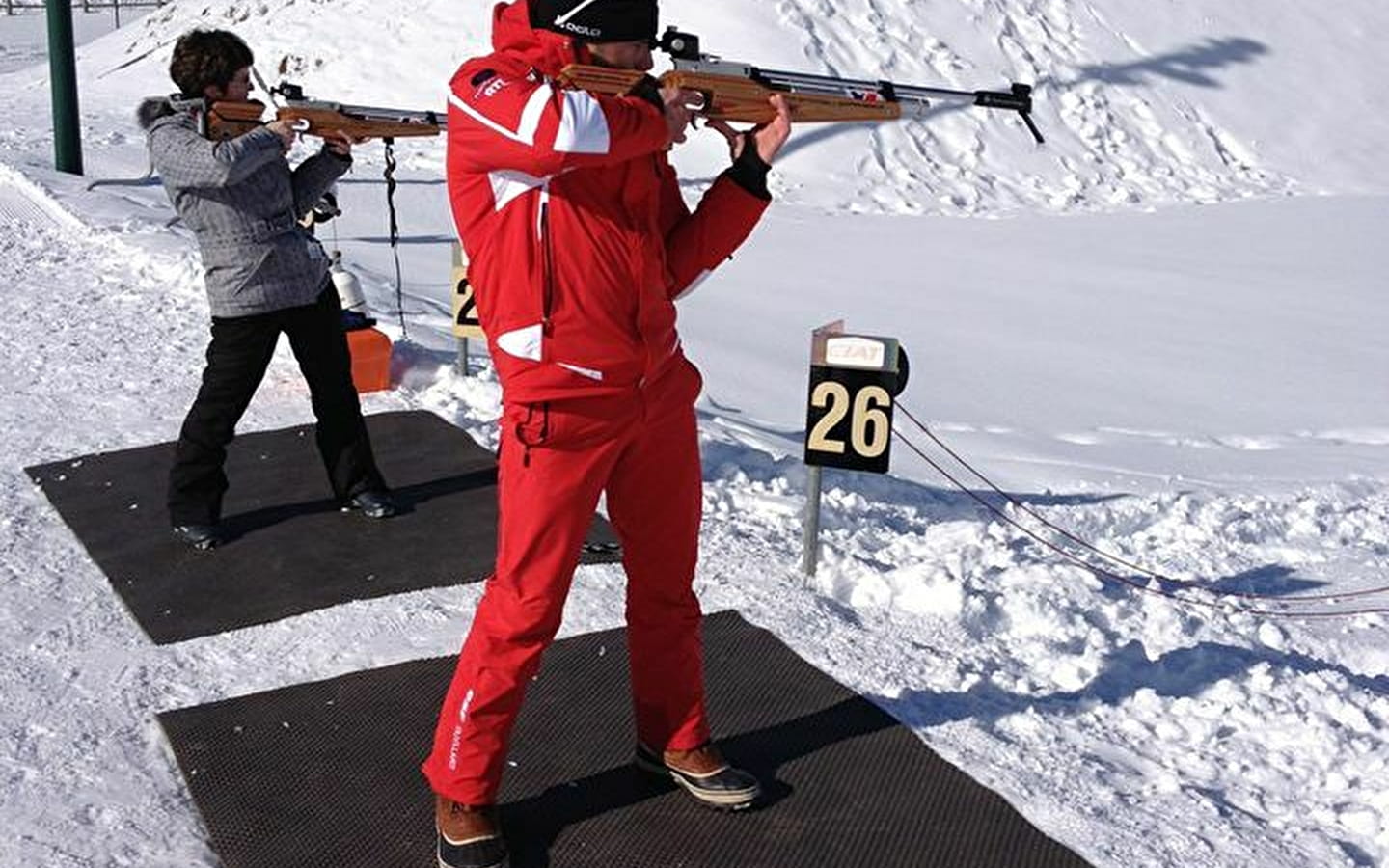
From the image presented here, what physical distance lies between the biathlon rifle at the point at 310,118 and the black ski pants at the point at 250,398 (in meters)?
0.63

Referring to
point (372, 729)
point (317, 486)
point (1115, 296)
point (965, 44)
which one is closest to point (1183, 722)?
point (372, 729)

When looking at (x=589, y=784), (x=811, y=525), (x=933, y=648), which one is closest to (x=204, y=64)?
(x=811, y=525)

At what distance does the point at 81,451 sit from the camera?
6.54 m

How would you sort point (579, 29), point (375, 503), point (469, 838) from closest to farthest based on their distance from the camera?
point (579, 29) < point (469, 838) < point (375, 503)

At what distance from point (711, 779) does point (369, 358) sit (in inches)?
165

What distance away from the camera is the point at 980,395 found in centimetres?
998

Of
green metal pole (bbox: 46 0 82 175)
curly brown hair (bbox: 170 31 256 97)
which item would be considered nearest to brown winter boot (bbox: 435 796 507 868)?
curly brown hair (bbox: 170 31 256 97)

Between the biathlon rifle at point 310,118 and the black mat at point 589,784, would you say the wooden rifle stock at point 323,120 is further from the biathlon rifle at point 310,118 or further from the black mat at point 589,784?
the black mat at point 589,784

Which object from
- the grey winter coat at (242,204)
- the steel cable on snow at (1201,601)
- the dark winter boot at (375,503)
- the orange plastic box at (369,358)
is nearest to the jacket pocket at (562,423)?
the grey winter coat at (242,204)

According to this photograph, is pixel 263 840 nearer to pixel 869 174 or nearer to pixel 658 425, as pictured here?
pixel 658 425

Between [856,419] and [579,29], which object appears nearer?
[579,29]

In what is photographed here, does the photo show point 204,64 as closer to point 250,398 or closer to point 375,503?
point 250,398

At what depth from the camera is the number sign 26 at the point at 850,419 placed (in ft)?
17.2

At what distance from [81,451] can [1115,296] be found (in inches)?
357
